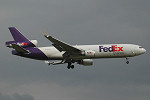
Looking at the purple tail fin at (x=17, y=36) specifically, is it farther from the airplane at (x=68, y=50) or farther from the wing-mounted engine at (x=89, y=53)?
the wing-mounted engine at (x=89, y=53)

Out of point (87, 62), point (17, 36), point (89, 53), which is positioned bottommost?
point (87, 62)

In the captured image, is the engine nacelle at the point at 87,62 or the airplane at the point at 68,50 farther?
the engine nacelle at the point at 87,62

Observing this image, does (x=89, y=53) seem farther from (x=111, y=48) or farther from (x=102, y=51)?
(x=111, y=48)

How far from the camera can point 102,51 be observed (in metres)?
81.9

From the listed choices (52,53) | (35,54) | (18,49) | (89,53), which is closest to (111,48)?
(89,53)

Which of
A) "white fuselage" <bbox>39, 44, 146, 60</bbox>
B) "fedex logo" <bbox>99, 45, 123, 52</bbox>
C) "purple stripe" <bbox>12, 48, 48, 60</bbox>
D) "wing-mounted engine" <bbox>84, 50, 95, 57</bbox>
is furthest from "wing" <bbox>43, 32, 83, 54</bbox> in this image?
"fedex logo" <bbox>99, 45, 123, 52</bbox>

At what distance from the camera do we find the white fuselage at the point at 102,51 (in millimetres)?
81812

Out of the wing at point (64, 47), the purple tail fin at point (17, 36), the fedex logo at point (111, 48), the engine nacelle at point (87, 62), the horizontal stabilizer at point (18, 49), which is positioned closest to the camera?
the wing at point (64, 47)

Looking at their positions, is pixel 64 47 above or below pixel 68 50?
above

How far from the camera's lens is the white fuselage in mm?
Result: 81812

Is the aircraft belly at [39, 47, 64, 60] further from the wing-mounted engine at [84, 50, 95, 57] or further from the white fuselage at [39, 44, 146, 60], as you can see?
the wing-mounted engine at [84, 50, 95, 57]

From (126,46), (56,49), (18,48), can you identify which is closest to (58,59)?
(56,49)

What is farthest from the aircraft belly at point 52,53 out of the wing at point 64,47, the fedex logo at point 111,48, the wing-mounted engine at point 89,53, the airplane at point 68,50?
the fedex logo at point 111,48

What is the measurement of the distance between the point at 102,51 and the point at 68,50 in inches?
247
